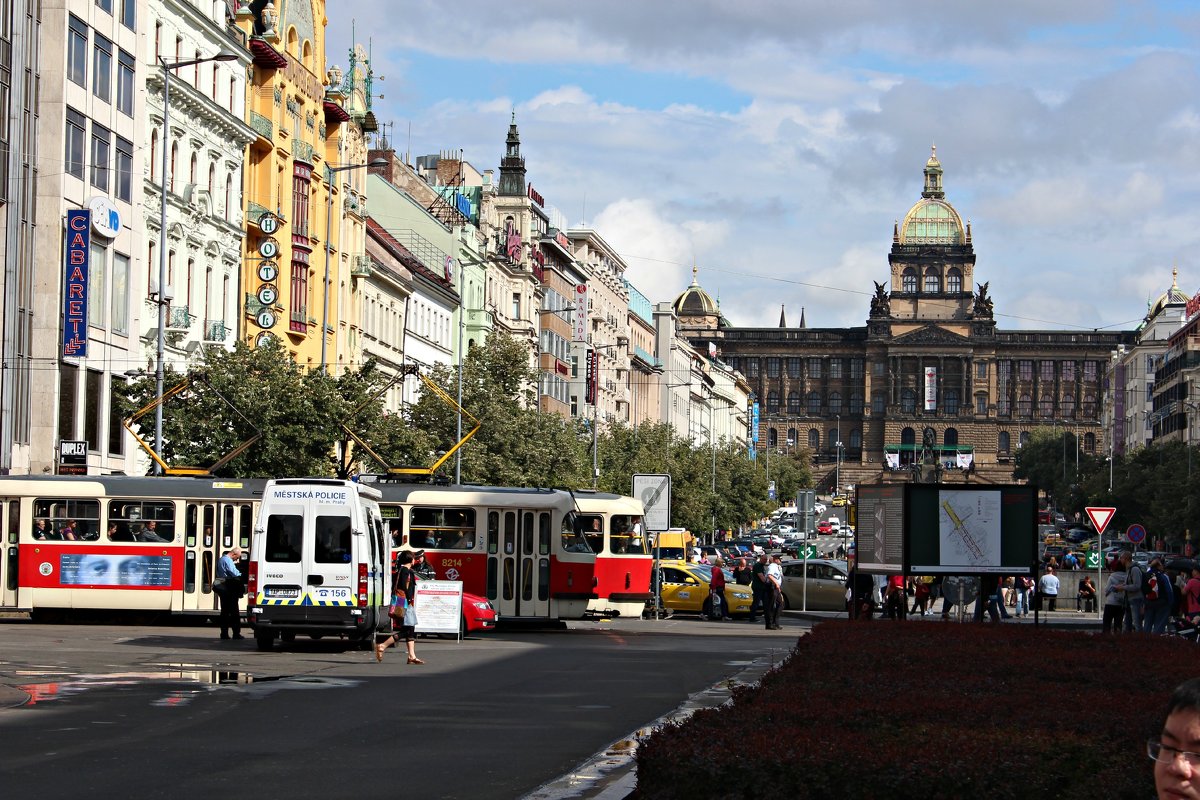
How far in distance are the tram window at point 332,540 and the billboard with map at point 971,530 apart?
10292 mm

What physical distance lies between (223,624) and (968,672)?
61.2 feet

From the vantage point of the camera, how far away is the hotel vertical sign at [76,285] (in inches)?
1887

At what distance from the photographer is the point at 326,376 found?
51062 mm

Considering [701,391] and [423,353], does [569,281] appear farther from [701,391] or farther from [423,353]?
[701,391]

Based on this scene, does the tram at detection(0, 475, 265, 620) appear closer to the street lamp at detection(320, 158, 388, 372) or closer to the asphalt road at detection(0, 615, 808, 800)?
the asphalt road at detection(0, 615, 808, 800)

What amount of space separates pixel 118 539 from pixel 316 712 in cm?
1891

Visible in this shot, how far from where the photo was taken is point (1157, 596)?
36500 millimetres

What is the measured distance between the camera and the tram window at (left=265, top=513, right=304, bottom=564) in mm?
29516

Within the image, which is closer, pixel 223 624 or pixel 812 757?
pixel 812 757

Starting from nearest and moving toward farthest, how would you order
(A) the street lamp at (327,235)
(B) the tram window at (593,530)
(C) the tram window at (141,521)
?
(C) the tram window at (141,521), (B) the tram window at (593,530), (A) the street lamp at (327,235)

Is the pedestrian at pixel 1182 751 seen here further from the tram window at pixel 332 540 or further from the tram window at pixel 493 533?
the tram window at pixel 493 533

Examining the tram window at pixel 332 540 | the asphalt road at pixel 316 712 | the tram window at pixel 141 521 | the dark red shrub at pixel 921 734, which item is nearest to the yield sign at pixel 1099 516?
the asphalt road at pixel 316 712

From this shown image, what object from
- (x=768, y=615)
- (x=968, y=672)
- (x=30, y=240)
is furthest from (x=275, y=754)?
(x=30, y=240)

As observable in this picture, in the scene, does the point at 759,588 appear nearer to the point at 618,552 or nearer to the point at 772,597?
the point at 772,597
